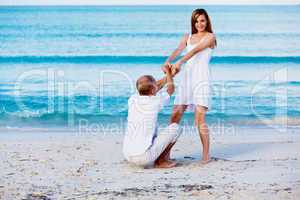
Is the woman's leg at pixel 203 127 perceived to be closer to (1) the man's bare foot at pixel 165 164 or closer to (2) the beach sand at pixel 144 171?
(2) the beach sand at pixel 144 171

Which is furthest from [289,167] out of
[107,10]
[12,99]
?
[107,10]

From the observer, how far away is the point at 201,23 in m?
5.84

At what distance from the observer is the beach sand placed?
483cm

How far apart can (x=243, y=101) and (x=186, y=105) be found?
5834mm

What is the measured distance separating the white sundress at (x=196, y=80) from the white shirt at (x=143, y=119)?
12.6 inches

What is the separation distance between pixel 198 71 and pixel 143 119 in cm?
75

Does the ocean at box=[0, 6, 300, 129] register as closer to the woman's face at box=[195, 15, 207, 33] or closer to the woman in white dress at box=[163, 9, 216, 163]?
the woman in white dress at box=[163, 9, 216, 163]

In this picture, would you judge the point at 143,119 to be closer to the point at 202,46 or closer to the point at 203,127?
the point at 203,127

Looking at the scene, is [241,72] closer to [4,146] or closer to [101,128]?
[101,128]

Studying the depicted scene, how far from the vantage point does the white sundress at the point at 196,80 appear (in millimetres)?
5824

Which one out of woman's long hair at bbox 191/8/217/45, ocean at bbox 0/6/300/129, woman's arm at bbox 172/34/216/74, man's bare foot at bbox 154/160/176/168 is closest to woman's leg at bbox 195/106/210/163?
man's bare foot at bbox 154/160/176/168

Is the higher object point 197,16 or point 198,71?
point 197,16

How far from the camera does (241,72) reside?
634 inches

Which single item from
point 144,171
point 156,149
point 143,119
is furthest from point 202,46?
point 144,171
